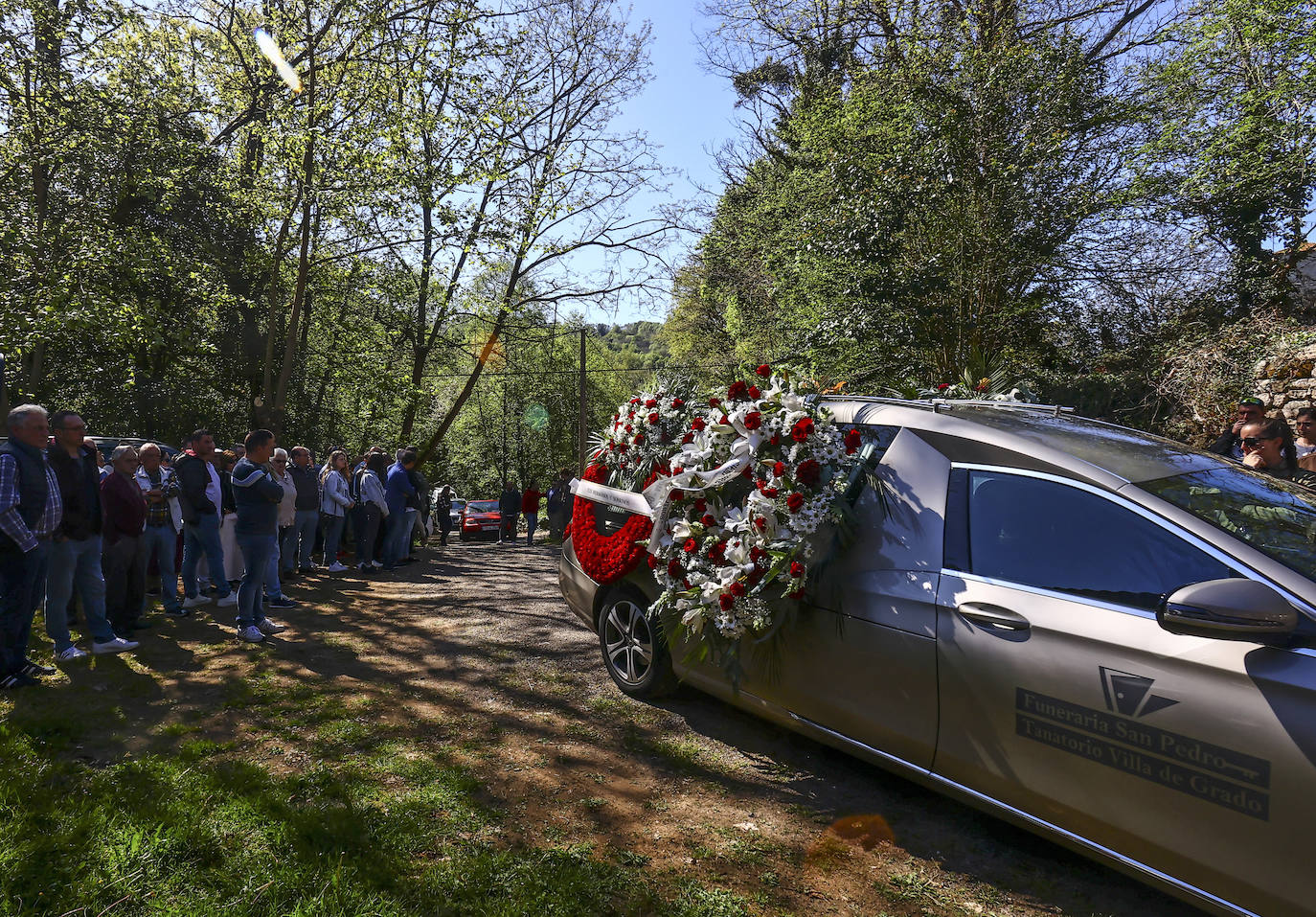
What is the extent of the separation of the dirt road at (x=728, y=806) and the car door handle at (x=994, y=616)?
1039 mm

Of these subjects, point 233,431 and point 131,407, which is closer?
point 131,407

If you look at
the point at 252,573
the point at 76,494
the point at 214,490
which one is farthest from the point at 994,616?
the point at 214,490

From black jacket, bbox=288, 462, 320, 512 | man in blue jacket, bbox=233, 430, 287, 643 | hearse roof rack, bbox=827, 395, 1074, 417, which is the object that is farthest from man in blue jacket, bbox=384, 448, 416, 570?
hearse roof rack, bbox=827, 395, 1074, 417

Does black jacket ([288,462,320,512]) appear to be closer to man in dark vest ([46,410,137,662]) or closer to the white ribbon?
man in dark vest ([46,410,137,662])

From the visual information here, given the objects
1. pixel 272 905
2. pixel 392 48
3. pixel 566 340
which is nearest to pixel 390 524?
pixel 392 48

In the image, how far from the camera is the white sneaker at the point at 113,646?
6.02 m

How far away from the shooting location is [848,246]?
13344mm

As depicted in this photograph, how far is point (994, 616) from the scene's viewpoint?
9.53 ft

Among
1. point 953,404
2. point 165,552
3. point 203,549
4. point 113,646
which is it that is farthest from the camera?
point 203,549

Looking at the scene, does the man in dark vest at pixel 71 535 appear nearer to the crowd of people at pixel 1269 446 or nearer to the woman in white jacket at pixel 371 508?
the woman in white jacket at pixel 371 508

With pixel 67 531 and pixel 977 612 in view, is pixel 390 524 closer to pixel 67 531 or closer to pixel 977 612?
pixel 67 531

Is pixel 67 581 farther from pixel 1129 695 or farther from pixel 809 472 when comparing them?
pixel 1129 695

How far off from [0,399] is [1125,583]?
9.48 metres

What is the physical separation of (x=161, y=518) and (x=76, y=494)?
150cm
